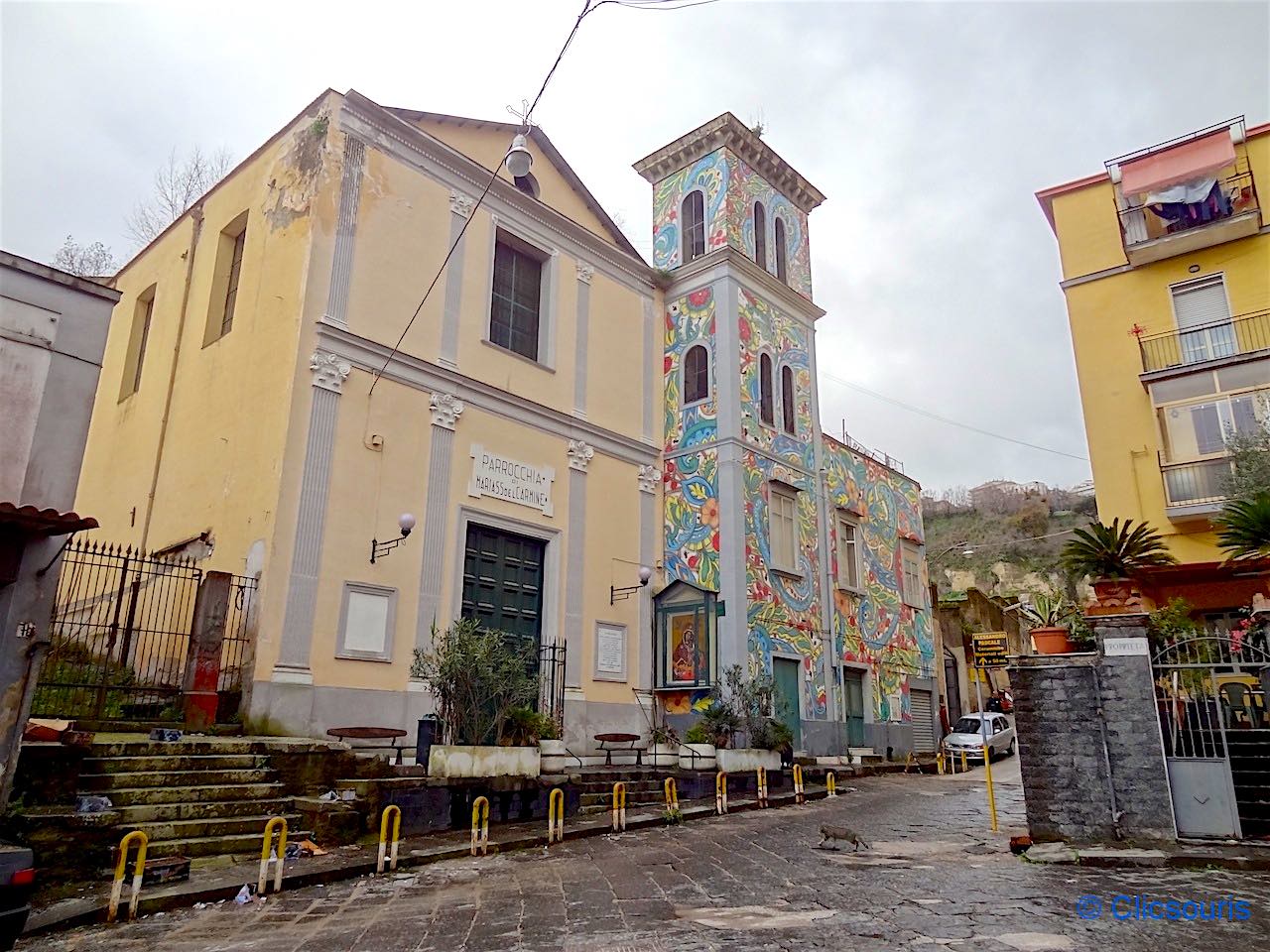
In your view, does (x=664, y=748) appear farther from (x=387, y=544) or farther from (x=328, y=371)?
(x=328, y=371)

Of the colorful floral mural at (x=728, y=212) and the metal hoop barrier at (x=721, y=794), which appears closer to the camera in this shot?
the metal hoop barrier at (x=721, y=794)

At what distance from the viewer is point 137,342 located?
55.1 feet

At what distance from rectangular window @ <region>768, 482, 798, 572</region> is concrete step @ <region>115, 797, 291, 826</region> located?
34.3 ft

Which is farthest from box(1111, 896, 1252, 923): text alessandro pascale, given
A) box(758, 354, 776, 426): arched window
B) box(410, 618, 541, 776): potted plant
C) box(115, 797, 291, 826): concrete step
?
box(758, 354, 776, 426): arched window

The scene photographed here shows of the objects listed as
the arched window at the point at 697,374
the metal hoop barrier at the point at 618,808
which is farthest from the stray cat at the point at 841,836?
the arched window at the point at 697,374

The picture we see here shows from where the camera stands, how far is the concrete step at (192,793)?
756cm

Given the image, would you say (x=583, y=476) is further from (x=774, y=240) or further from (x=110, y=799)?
(x=110, y=799)

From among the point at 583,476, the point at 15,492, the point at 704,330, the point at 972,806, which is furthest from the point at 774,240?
the point at 15,492

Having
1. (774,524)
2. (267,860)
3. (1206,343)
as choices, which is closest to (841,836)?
(267,860)

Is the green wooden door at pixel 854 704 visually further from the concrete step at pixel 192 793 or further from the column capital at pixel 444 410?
the concrete step at pixel 192 793

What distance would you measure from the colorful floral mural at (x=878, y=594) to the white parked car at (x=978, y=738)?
7.33 ft

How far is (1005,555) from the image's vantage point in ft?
174

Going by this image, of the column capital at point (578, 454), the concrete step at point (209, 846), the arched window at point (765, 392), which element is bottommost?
the concrete step at point (209, 846)

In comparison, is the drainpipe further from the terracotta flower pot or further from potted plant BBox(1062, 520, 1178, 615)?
potted plant BBox(1062, 520, 1178, 615)
